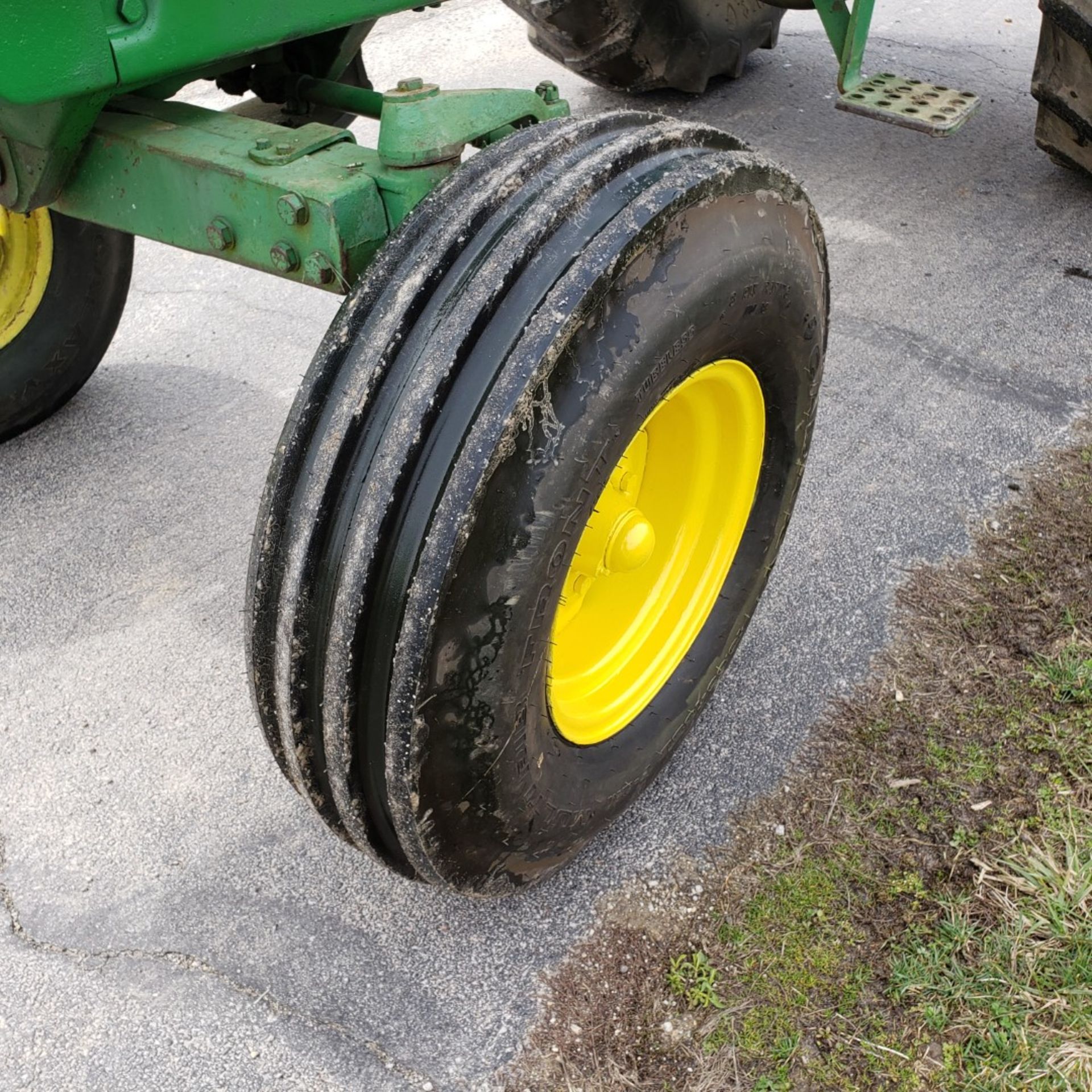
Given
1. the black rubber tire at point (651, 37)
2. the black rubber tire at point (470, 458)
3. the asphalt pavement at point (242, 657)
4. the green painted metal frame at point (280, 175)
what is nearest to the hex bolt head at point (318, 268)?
the green painted metal frame at point (280, 175)

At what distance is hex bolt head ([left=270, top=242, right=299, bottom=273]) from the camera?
5.06 feet

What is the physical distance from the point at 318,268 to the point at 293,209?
0.28 ft

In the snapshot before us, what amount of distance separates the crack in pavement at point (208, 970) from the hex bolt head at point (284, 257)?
108 cm

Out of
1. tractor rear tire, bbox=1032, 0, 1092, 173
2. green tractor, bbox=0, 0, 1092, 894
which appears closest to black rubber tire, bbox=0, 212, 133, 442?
green tractor, bbox=0, 0, 1092, 894

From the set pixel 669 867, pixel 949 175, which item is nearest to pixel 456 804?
pixel 669 867

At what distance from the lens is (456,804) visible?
1.40 m

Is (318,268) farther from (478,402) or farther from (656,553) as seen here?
(656,553)

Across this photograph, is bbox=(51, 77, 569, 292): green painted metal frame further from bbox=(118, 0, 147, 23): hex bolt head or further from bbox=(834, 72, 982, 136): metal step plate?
bbox=(834, 72, 982, 136): metal step plate

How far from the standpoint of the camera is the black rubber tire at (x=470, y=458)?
128cm

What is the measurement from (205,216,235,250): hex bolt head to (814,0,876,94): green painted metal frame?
76.6 inches

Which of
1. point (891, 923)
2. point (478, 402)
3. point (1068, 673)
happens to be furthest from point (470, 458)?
point (1068, 673)

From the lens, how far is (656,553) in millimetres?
1954

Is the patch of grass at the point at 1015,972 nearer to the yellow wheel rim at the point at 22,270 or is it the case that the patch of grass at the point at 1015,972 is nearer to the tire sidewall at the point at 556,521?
the tire sidewall at the point at 556,521

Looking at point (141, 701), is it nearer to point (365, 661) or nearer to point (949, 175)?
point (365, 661)
